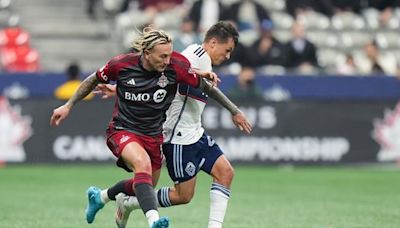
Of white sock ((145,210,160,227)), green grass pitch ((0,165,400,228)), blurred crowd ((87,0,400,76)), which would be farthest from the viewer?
blurred crowd ((87,0,400,76))

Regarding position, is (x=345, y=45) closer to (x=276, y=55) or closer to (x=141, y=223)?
(x=276, y=55)

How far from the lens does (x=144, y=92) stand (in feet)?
34.0

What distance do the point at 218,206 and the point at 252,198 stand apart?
16.8 feet

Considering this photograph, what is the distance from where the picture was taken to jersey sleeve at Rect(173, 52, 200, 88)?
34.3 ft

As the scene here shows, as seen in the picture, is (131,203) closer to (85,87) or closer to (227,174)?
(227,174)

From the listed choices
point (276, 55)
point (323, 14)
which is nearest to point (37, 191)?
point (276, 55)

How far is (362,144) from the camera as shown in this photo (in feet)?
70.6

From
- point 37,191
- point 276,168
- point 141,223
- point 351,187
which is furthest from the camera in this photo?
point 276,168

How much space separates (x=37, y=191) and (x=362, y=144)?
7.28 metres

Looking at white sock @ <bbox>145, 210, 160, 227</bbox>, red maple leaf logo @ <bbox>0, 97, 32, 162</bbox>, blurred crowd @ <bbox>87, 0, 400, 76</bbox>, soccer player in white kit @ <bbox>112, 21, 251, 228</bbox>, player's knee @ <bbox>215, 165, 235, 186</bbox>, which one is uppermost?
blurred crowd @ <bbox>87, 0, 400, 76</bbox>

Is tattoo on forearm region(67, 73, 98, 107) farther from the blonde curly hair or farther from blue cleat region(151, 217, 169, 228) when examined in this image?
blue cleat region(151, 217, 169, 228)

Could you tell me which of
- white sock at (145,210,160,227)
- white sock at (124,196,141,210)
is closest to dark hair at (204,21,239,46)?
white sock at (124,196,141,210)

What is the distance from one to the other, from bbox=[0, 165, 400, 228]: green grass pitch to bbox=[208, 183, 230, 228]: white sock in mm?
1243

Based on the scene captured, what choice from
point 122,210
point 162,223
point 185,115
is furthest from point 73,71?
point 162,223
